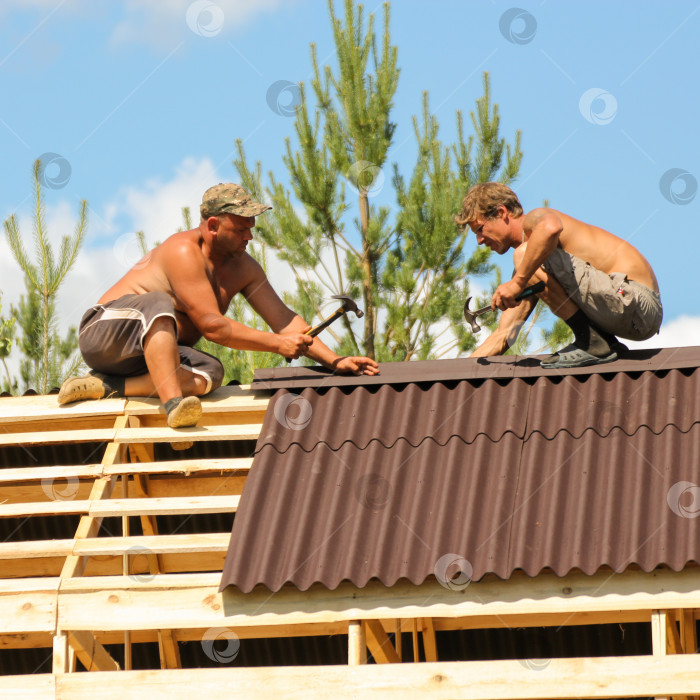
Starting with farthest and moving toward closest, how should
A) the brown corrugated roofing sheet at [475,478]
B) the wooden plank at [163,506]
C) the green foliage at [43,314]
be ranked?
the green foliage at [43,314] < the wooden plank at [163,506] < the brown corrugated roofing sheet at [475,478]

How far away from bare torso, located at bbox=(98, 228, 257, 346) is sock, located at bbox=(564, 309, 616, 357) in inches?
87.9

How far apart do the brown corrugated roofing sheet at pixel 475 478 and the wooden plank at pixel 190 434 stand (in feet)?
0.49

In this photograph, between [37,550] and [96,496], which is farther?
[96,496]

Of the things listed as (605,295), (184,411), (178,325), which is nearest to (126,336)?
(178,325)

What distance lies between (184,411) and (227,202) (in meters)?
1.39

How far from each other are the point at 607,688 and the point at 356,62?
904cm

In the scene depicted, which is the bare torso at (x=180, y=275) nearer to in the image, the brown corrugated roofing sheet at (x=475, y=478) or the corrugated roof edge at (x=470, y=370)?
the corrugated roof edge at (x=470, y=370)

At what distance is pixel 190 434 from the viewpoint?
6137 mm

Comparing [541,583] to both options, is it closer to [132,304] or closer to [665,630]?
[665,630]

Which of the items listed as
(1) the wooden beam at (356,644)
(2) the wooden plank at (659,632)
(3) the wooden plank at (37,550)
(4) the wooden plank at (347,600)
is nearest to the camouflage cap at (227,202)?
(3) the wooden plank at (37,550)

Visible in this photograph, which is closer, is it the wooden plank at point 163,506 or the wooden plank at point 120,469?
the wooden plank at point 163,506

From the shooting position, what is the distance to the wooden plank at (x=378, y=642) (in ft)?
16.9

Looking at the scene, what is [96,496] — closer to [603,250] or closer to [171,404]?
[171,404]

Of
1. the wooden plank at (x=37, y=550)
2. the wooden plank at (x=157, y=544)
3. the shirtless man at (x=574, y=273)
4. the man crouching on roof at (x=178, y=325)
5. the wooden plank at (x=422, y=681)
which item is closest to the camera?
the wooden plank at (x=422, y=681)
